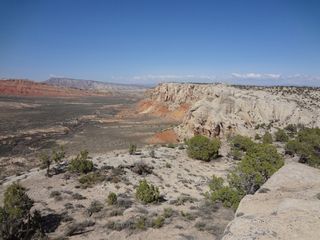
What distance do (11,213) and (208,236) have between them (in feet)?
31.1

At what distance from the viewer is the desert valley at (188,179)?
465 inches

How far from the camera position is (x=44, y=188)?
2300cm

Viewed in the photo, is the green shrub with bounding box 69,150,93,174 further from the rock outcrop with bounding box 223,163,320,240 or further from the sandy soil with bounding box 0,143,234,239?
the rock outcrop with bounding box 223,163,320,240

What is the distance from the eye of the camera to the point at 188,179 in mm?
27250

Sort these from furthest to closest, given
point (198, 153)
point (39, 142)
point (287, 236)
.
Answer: point (39, 142), point (198, 153), point (287, 236)

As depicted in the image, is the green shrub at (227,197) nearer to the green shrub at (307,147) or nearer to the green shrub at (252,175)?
the green shrub at (252,175)

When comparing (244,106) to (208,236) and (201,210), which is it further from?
(208,236)

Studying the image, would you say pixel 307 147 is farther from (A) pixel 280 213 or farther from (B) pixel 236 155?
(A) pixel 280 213

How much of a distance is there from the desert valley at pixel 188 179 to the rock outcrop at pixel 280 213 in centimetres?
3

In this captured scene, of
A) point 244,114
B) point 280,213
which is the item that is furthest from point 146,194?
point 244,114

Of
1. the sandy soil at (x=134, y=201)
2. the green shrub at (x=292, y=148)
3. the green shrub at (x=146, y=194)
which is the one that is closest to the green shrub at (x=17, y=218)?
the sandy soil at (x=134, y=201)

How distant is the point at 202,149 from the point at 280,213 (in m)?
23.2

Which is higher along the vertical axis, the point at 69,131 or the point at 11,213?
the point at 11,213

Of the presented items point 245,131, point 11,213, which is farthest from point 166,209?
point 245,131
